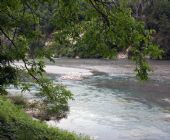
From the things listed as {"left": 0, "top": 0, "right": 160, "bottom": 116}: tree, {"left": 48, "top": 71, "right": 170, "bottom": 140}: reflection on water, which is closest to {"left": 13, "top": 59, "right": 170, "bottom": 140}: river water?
{"left": 48, "top": 71, "right": 170, "bottom": 140}: reflection on water

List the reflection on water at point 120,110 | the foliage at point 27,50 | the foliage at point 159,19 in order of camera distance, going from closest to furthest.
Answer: the foliage at point 27,50, the reflection on water at point 120,110, the foliage at point 159,19

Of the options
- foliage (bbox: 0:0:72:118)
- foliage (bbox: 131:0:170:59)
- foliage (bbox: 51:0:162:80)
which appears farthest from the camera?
foliage (bbox: 131:0:170:59)

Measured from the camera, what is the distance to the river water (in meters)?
19.2

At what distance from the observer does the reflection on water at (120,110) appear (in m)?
19.1

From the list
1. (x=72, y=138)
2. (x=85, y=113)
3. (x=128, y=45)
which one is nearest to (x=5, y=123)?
(x=72, y=138)

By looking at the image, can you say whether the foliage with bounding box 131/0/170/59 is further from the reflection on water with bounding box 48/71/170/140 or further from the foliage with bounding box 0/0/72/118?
the foliage with bounding box 0/0/72/118

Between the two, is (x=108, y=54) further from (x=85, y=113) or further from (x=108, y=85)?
(x=108, y=85)

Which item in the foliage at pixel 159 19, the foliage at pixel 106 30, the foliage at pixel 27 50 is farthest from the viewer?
the foliage at pixel 159 19

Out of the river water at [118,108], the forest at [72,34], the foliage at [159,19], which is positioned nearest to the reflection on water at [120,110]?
the river water at [118,108]

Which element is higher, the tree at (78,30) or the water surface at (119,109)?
the tree at (78,30)

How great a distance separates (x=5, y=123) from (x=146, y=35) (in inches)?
253

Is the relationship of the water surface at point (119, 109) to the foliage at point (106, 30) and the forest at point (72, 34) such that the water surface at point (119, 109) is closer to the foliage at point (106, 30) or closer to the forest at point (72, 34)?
the forest at point (72, 34)

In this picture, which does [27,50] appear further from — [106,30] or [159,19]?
[159,19]

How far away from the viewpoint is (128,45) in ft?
23.9
